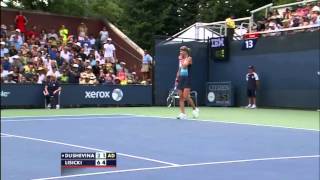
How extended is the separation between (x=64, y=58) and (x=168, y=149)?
604 inches

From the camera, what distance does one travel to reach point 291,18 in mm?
22828

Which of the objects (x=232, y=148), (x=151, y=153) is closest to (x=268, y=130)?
(x=232, y=148)

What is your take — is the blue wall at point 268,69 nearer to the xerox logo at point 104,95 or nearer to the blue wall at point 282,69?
the blue wall at point 282,69

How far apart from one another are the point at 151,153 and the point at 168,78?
16.7 m

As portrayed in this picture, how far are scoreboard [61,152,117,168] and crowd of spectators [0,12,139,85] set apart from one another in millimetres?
13988

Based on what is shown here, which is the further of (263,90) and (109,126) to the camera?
(263,90)

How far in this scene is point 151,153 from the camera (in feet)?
26.7

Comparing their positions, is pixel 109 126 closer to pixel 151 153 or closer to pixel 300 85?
pixel 151 153

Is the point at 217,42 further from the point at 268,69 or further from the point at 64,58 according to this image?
the point at 64,58

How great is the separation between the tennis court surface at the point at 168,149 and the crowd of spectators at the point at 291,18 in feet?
32.1

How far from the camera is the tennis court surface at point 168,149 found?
641cm

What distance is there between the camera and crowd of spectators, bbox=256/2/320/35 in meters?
21.8
